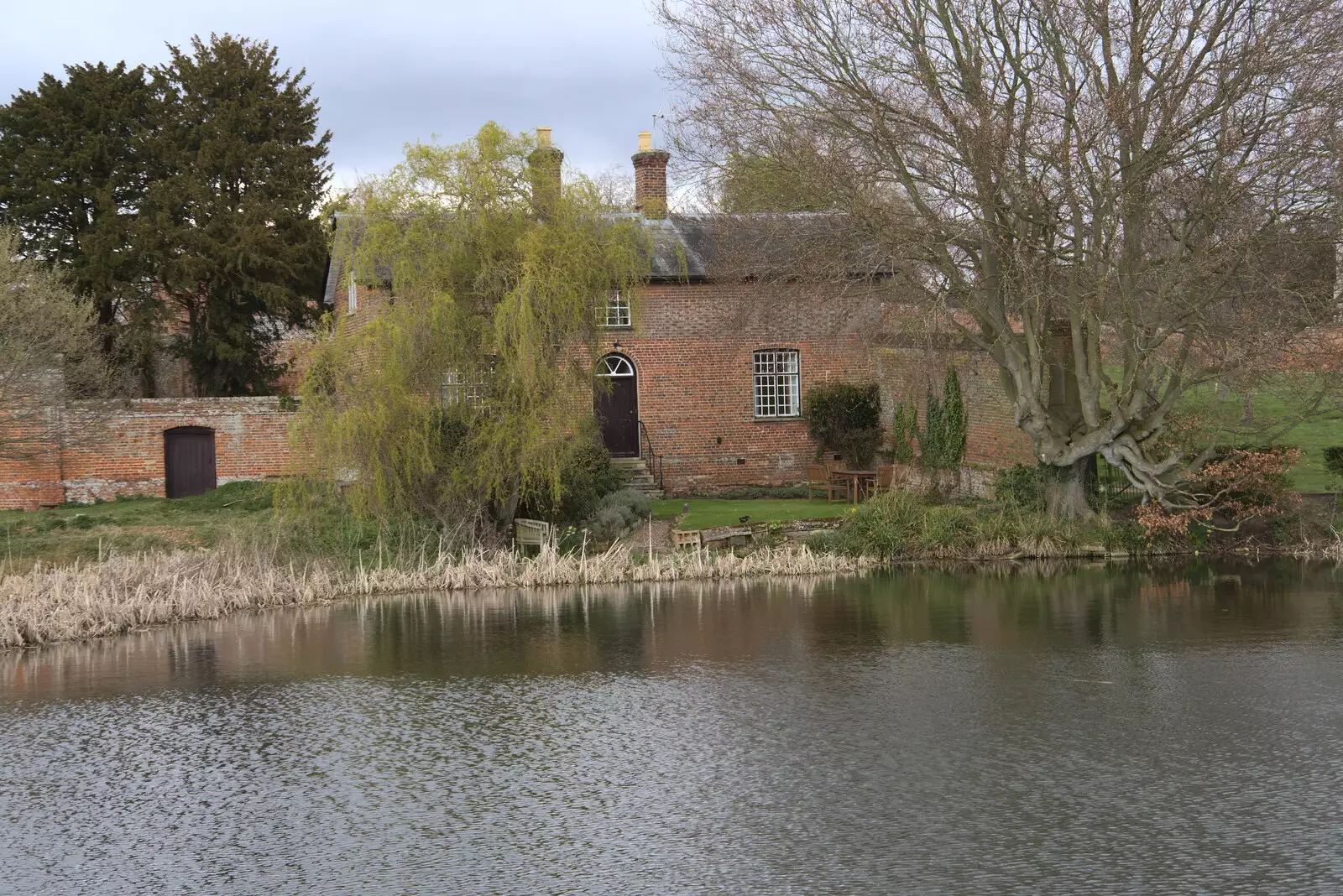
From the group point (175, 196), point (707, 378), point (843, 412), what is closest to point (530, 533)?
point (707, 378)

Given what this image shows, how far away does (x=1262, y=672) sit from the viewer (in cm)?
1105

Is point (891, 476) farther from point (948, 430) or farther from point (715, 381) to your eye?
point (715, 381)

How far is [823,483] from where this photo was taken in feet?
86.8

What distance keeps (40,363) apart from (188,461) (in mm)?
4198

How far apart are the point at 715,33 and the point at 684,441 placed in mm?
10807

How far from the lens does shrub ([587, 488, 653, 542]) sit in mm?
20875

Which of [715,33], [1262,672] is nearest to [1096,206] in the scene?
[715,33]

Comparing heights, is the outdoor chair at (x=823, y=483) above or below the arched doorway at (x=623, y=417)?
below

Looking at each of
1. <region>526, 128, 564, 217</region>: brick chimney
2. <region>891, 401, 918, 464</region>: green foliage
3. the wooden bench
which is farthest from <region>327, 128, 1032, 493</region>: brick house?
<region>526, 128, 564, 217</region>: brick chimney

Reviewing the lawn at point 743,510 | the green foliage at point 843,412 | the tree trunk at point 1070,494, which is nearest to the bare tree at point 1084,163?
the tree trunk at point 1070,494

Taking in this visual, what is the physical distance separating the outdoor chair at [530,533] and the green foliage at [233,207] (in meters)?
13.6

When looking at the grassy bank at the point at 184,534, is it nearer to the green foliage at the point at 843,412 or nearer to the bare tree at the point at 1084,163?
the bare tree at the point at 1084,163

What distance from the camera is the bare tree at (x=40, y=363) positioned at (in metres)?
24.4

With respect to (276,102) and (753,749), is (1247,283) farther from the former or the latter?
(276,102)
